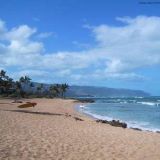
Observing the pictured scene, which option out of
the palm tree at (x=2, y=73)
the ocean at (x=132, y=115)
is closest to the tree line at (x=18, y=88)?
the palm tree at (x=2, y=73)

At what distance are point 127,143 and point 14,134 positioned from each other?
4718 millimetres

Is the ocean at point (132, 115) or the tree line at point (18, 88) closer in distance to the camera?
the ocean at point (132, 115)

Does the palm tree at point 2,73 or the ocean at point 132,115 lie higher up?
the palm tree at point 2,73

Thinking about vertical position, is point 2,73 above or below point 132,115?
above

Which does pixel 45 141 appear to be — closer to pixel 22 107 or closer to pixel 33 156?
pixel 33 156

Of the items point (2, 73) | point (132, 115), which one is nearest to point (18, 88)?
point (2, 73)

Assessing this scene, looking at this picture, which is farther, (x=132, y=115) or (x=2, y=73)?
(x=2, y=73)

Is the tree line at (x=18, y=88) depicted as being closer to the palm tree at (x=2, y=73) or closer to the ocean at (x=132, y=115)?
the palm tree at (x=2, y=73)

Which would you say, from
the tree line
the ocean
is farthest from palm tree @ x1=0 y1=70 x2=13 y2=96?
the ocean

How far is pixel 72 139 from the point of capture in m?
14.9

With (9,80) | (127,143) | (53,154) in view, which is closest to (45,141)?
(53,154)

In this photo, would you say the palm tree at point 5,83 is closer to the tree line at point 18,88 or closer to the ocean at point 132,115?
the tree line at point 18,88

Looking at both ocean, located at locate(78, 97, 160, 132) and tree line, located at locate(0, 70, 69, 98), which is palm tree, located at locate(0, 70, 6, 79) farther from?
ocean, located at locate(78, 97, 160, 132)

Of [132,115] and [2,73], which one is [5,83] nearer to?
[2,73]
